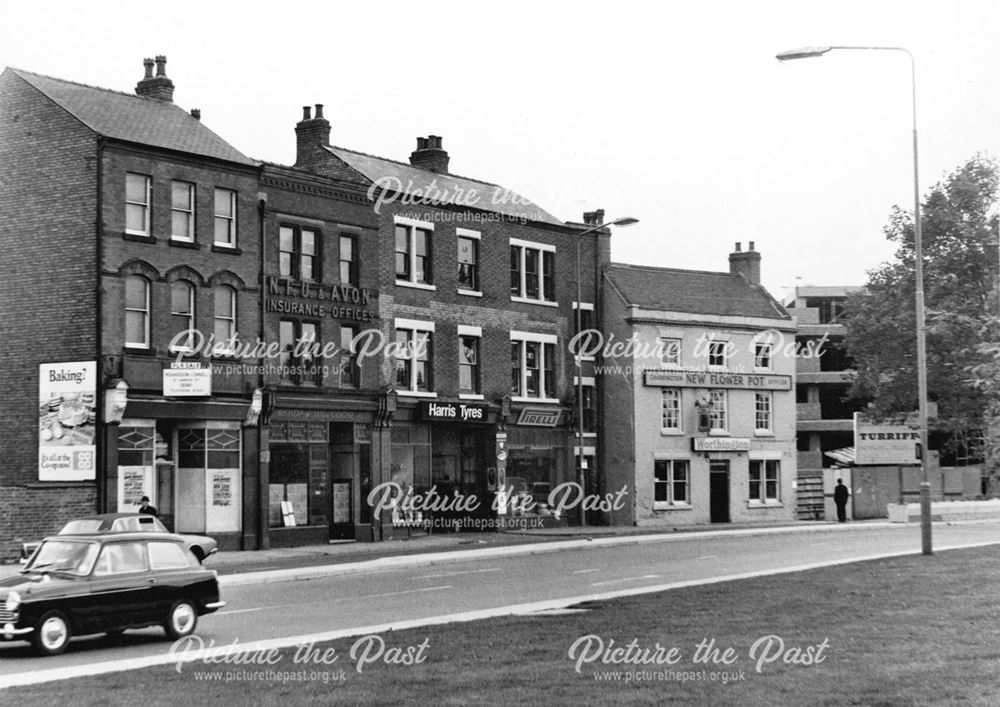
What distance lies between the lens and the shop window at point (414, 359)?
144 ft

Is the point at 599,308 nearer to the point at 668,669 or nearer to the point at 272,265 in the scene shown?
the point at 272,265

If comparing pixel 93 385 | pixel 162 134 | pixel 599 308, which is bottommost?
pixel 93 385

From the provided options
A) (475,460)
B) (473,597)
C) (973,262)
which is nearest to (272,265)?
(475,460)

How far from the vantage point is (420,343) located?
146 ft

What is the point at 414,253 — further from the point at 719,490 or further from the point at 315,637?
the point at 315,637

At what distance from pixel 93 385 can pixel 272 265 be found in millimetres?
7156

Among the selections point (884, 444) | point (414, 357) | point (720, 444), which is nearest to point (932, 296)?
point (884, 444)

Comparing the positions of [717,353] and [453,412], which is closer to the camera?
[453,412]

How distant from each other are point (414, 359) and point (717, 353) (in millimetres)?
16481

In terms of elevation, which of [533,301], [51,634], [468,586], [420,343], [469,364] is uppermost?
[533,301]

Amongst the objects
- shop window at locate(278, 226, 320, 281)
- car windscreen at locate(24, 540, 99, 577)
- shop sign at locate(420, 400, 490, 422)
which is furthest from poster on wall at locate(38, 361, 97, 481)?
car windscreen at locate(24, 540, 99, 577)

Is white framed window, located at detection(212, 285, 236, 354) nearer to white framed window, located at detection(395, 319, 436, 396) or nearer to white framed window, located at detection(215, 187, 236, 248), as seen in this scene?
white framed window, located at detection(215, 187, 236, 248)

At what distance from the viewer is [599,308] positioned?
174 ft

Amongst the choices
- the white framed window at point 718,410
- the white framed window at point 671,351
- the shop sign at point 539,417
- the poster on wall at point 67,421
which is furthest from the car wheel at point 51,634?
the white framed window at point 718,410
